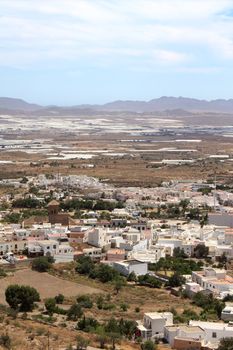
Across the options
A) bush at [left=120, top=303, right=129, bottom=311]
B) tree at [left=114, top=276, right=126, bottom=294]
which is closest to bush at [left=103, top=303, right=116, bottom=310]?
bush at [left=120, top=303, right=129, bottom=311]

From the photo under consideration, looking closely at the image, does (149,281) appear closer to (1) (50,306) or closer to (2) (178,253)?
(2) (178,253)

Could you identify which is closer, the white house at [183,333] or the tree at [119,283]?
the white house at [183,333]

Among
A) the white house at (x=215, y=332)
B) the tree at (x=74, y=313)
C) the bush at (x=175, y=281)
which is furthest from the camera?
the bush at (x=175, y=281)

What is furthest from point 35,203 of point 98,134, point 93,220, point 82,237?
point 98,134

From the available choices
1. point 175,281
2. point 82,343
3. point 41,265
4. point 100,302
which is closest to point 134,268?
point 175,281

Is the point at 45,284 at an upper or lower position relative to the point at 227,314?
lower

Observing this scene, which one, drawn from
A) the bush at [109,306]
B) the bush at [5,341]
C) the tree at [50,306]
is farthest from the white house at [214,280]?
the bush at [5,341]

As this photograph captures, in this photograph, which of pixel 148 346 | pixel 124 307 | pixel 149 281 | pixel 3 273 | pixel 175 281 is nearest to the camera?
pixel 148 346

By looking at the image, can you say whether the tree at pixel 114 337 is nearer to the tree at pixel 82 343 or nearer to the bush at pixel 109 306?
the tree at pixel 82 343
